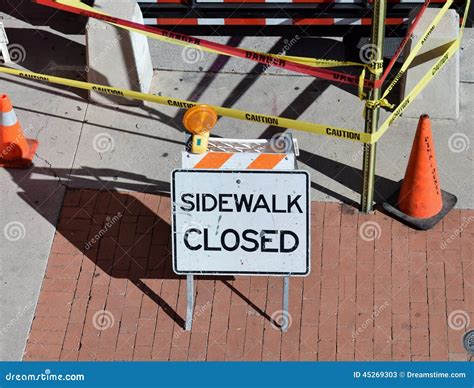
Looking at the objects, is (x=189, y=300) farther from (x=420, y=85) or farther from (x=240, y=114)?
(x=420, y=85)

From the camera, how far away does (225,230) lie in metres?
8.87

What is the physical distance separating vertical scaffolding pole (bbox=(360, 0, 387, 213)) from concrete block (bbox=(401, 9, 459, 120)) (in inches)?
49.6

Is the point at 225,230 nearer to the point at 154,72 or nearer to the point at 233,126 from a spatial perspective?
the point at 233,126

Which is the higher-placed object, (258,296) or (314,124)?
(314,124)

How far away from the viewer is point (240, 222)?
8.84 meters

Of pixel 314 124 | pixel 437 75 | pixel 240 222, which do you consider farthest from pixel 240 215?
pixel 437 75

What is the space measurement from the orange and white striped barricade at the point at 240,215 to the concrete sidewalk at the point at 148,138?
1.41 metres

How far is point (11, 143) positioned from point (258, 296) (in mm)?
2752

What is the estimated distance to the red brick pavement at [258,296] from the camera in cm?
917

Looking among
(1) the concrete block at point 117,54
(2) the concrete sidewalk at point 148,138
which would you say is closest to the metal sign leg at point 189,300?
(2) the concrete sidewalk at point 148,138

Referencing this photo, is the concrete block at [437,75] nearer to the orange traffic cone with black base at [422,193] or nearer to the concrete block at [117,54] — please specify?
the orange traffic cone with black base at [422,193]

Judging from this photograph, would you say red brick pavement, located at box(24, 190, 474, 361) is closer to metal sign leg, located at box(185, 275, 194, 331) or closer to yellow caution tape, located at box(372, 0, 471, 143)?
metal sign leg, located at box(185, 275, 194, 331)

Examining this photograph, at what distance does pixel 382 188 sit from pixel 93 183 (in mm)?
2623

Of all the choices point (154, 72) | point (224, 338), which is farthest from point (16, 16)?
point (224, 338)
